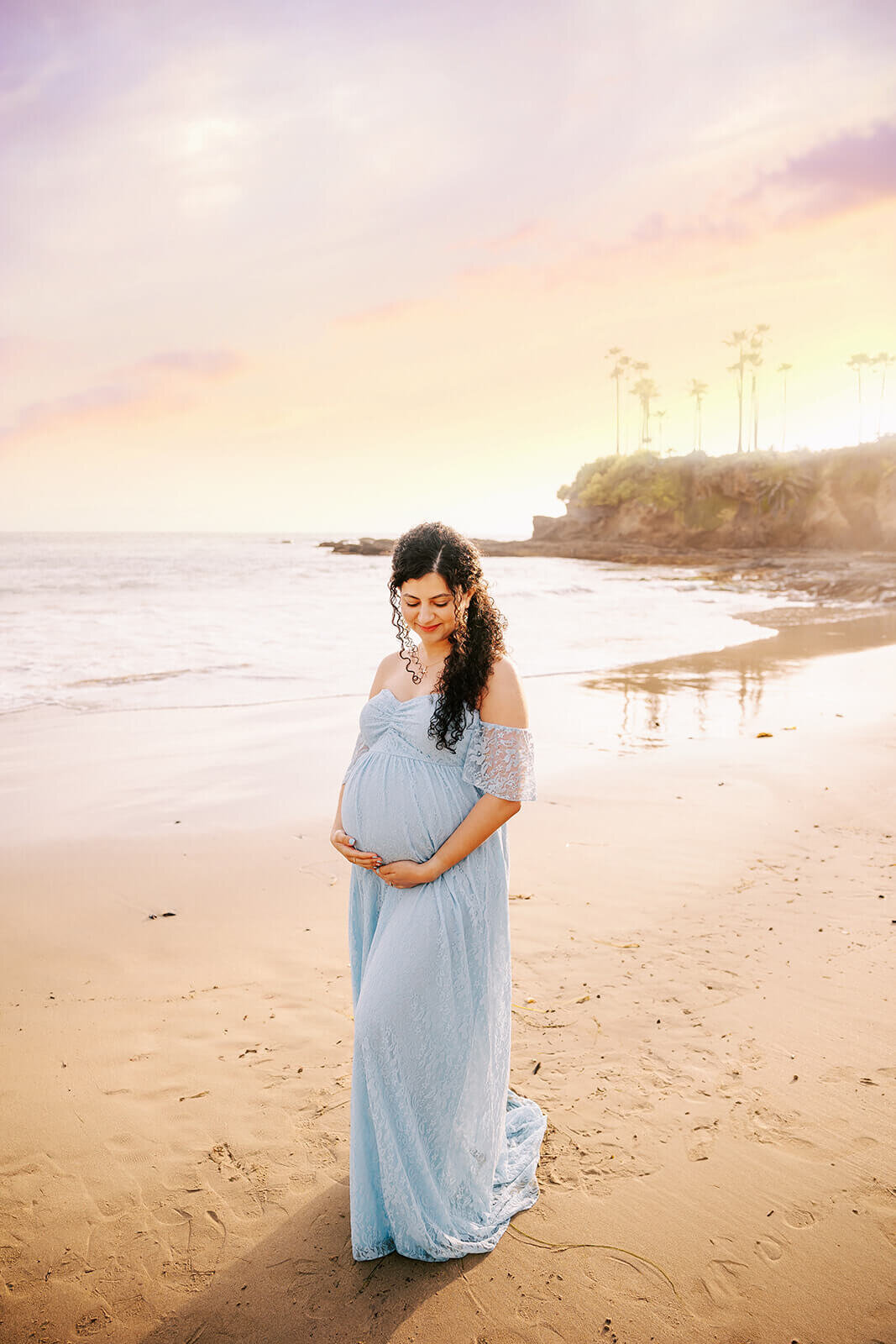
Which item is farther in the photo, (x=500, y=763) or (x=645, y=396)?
(x=645, y=396)

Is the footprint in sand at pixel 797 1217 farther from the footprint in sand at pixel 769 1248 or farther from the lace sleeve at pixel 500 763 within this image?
the lace sleeve at pixel 500 763

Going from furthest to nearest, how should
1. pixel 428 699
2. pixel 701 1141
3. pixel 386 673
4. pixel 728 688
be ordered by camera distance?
pixel 728 688
pixel 701 1141
pixel 386 673
pixel 428 699

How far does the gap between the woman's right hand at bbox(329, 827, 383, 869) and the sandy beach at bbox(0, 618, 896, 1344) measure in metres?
1.24

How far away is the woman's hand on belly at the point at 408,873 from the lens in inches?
95.0

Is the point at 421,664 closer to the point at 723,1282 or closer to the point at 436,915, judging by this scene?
the point at 436,915

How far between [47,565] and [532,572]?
3116cm

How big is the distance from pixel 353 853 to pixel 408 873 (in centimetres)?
23

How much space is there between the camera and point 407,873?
95.2 inches

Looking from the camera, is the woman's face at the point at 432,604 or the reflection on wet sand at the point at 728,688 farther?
the reflection on wet sand at the point at 728,688

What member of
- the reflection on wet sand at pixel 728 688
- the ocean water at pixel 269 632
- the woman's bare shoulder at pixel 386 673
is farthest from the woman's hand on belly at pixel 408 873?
the reflection on wet sand at pixel 728 688

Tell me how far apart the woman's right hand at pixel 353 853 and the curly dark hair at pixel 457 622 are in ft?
1.37

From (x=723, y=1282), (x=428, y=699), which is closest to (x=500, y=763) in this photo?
(x=428, y=699)

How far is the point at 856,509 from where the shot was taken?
173 feet

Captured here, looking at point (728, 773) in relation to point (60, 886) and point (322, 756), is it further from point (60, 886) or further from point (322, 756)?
point (60, 886)
